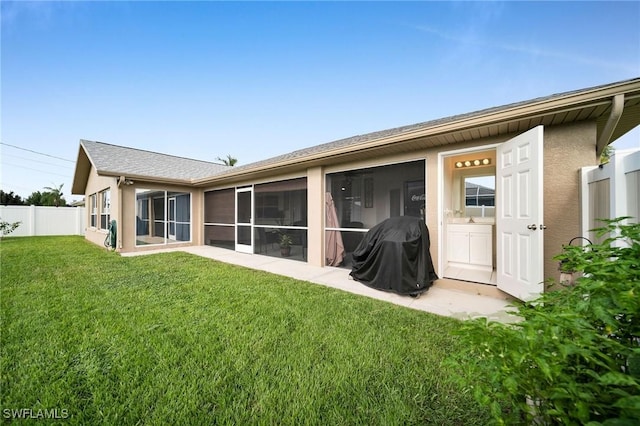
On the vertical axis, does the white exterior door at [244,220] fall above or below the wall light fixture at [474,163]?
below

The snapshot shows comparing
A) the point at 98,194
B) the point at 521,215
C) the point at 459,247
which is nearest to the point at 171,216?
the point at 98,194

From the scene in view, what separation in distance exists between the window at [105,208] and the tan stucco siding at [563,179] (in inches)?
485

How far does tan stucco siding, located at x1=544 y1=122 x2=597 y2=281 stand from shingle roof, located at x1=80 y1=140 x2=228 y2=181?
978cm

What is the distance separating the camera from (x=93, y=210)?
11695 mm

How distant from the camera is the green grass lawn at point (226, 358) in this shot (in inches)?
60.5

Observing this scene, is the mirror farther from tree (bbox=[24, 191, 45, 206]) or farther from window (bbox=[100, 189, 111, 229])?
tree (bbox=[24, 191, 45, 206])

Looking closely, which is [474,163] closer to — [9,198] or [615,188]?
[615,188]

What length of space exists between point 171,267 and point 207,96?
6.98m

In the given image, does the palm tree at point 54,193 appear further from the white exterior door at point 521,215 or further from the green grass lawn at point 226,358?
the white exterior door at point 521,215

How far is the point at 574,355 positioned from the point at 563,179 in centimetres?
340

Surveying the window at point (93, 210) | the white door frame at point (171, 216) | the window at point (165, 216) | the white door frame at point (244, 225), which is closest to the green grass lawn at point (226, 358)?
the white door frame at point (244, 225)

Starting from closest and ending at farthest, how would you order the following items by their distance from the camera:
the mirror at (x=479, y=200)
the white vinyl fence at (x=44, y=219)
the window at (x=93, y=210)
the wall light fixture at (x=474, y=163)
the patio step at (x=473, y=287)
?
the patio step at (x=473, y=287)
the wall light fixture at (x=474, y=163)
the mirror at (x=479, y=200)
the window at (x=93, y=210)
the white vinyl fence at (x=44, y=219)

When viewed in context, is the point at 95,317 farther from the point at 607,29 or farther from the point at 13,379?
the point at 607,29

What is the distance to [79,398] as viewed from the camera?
1629 mm
